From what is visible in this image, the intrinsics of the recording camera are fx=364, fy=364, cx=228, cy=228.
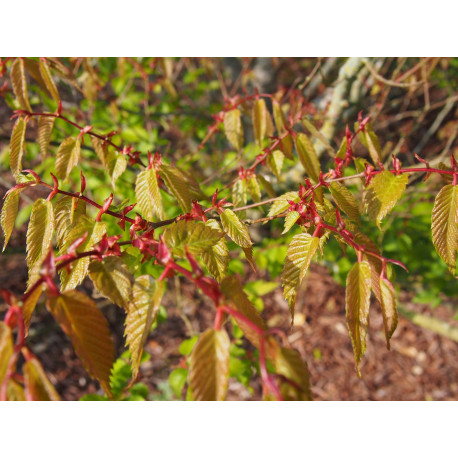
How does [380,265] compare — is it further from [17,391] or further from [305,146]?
[17,391]

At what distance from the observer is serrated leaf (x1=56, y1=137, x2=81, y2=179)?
1112mm

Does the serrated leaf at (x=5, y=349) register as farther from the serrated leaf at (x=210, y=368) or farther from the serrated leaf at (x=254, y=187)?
Answer: the serrated leaf at (x=254, y=187)

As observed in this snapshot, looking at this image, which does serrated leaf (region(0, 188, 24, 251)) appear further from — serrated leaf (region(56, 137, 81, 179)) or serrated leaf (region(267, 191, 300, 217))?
serrated leaf (region(267, 191, 300, 217))

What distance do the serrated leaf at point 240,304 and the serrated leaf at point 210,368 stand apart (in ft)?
0.19

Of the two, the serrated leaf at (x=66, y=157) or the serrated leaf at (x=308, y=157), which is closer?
the serrated leaf at (x=66, y=157)

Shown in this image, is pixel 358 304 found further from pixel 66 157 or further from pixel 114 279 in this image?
pixel 66 157

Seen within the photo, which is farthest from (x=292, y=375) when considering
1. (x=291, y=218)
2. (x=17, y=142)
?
(x=17, y=142)

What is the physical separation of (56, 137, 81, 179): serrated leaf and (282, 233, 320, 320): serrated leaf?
0.72m

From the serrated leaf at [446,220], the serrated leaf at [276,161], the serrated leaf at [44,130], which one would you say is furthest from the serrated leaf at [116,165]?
the serrated leaf at [446,220]

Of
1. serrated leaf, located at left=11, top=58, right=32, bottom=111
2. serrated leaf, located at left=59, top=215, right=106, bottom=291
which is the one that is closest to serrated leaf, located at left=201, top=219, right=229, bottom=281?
serrated leaf, located at left=59, top=215, right=106, bottom=291

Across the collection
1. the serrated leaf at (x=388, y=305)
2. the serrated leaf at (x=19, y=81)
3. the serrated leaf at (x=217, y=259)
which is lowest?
the serrated leaf at (x=217, y=259)

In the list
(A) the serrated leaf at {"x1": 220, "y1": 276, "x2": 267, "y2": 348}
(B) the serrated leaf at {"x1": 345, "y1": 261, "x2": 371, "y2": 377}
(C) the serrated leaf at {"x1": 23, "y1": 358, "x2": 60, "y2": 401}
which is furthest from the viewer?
(B) the serrated leaf at {"x1": 345, "y1": 261, "x2": 371, "y2": 377}

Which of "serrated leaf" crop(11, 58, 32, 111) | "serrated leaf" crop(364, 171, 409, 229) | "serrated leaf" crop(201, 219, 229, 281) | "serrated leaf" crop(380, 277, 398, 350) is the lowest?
"serrated leaf" crop(201, 219, 229, 281)

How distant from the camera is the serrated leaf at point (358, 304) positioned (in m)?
0.72
